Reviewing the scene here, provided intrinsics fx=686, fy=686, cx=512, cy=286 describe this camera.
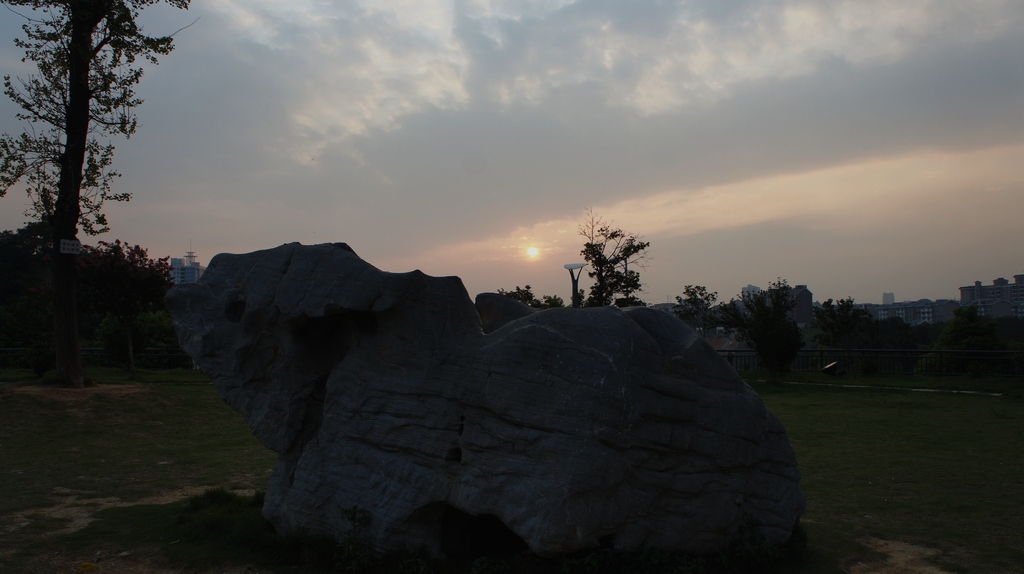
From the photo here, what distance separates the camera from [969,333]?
30.1 m

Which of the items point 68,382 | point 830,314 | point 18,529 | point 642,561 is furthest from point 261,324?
point 830,314

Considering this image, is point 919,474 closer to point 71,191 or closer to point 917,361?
point 917,361

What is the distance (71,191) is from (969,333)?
1357 inches

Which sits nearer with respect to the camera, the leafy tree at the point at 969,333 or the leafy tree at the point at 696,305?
the leafy tree at the point at 969,333

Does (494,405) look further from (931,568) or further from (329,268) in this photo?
(931,568)

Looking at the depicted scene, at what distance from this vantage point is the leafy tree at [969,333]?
95.2ft

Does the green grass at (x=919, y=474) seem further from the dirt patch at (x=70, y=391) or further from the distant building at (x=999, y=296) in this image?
the distant building at (x=999, y=296)

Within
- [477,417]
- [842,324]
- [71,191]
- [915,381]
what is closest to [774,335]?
[915,381]

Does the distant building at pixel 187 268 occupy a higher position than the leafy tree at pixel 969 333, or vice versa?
the distant building at pixel 187 268

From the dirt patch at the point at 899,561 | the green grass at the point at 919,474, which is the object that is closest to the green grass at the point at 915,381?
the green grass at the point at 919,474

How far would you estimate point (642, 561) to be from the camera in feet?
22.1

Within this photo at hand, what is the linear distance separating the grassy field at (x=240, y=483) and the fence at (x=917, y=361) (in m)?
5.56

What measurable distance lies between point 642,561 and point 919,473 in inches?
314

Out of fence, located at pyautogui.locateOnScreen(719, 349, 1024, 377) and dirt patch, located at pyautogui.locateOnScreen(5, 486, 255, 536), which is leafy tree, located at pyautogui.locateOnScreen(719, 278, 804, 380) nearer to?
fence, located at pyautogui.locateOnScreen(719, 349, 1024, 377)
